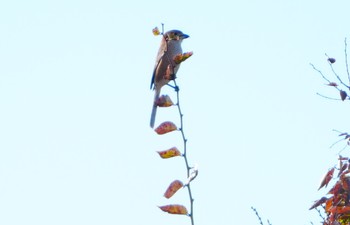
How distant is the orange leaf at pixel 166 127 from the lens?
6.84 ft

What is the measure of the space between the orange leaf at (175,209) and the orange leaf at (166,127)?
0.91 feet

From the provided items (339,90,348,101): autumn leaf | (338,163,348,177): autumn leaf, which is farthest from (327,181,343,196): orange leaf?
(339,90,348,101): autumn leaf

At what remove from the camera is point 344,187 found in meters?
2.87

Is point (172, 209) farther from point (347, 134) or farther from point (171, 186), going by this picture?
point (347, 134)

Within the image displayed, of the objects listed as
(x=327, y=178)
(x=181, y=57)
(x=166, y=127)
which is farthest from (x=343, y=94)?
(x=166, y=127)

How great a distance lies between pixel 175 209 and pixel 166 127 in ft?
1.08

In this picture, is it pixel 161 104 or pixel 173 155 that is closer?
pixel 173 155

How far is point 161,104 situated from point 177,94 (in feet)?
0.50

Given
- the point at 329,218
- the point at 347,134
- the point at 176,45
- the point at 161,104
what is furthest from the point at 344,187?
the point at 176,45

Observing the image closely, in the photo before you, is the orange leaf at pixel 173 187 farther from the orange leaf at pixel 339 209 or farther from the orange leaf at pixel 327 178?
the orange leaf at pixel 327 178

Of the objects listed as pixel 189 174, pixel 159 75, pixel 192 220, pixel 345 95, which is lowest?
pixel 192 220

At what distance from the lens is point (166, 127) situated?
2102mm

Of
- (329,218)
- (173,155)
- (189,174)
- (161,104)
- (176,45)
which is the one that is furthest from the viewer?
(176,45)

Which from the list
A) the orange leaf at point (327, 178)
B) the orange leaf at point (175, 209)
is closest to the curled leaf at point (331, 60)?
the orange leaf at point (327, 178)
